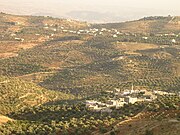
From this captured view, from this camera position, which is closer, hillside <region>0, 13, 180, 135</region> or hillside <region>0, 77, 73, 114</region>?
hillside <region>0, 13, 180, 135</region>

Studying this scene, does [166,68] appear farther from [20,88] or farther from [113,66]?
[20,88]

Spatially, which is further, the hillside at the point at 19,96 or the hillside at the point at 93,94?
the hillside at the point at 19,96

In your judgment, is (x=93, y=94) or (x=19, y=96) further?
(x=93, y=94)

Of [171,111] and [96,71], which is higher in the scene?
[171,111]

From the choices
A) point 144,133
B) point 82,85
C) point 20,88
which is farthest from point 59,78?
point 144,133

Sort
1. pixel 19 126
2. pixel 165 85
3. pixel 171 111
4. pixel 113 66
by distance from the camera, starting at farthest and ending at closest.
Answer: pixel 113 66
pixel 165 85
pixel 19 126
pixel 171 111

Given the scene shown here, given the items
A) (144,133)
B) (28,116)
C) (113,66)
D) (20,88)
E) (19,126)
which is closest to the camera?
(144,133)

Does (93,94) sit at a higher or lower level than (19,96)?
lower

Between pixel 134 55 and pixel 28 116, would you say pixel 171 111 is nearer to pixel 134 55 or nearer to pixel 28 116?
pixel 28 116

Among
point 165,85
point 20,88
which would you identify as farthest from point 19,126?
point 165,85

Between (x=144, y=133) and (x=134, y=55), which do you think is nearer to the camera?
(x=144, y=133)
